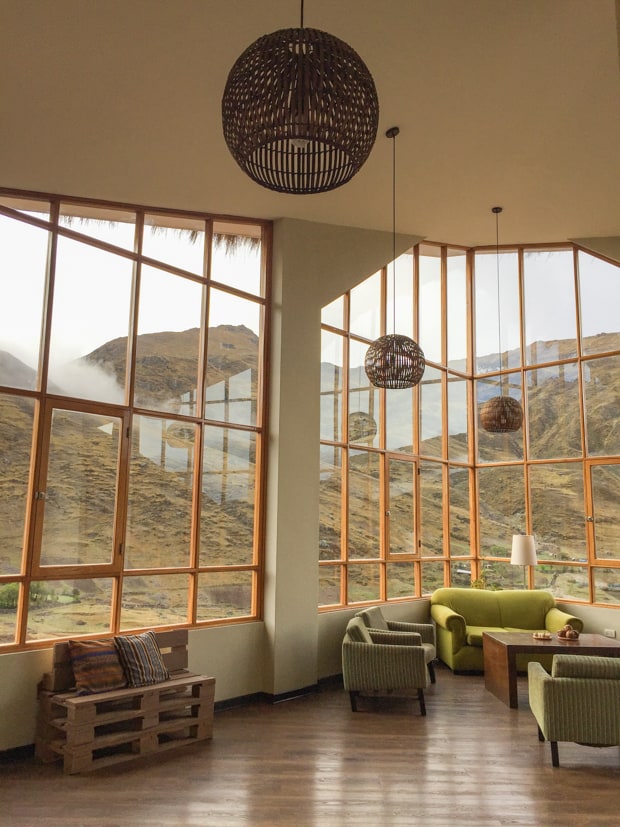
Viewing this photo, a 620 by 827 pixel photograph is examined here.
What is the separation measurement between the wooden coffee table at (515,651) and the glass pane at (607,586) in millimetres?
1402

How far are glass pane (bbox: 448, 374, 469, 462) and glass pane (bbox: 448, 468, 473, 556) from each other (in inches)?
9.4

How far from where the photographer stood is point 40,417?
16.9 ft

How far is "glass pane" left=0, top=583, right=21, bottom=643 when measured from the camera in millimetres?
4816

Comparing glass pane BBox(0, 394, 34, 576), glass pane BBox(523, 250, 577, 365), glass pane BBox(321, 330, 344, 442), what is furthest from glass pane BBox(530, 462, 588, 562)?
glass pane BBox(0, 394, 34, 576)

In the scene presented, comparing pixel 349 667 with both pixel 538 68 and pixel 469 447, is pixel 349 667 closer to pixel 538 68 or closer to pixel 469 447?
pixel 469 447

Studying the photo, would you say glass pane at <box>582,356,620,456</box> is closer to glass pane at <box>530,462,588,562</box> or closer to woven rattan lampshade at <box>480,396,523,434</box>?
glass pane at <box>530,462,588,562</box>

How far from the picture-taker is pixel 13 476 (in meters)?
4.97

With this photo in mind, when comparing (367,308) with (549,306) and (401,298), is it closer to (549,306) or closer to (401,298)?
(401,298)

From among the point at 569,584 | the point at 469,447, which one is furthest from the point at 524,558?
the point at 469,447

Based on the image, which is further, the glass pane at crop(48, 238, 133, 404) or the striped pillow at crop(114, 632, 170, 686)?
the glass pane at crop(48, 238, 133, 404)

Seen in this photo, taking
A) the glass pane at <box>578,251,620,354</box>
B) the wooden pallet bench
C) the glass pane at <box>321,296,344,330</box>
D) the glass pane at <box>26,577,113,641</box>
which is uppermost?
the glass pane at <box>578,251,620,354</box>

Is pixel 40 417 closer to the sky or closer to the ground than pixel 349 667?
closer to the sky

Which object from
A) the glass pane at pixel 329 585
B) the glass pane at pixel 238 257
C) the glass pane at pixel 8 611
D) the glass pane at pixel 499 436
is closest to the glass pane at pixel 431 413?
the glass pane at pixel 499 436

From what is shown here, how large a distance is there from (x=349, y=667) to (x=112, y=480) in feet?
8.58
